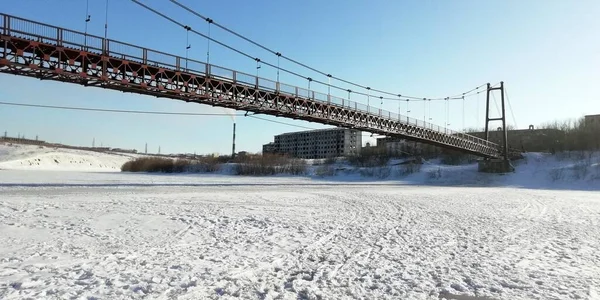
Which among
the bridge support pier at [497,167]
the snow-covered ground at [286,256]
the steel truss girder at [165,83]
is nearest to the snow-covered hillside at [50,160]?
the steel truss girder at [165,83]

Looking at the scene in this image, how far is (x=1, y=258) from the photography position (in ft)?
27.8

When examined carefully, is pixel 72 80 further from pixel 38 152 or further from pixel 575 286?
pixel 38 152

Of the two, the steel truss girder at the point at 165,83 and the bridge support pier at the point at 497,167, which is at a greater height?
the steel truss girder at the point at 165,83

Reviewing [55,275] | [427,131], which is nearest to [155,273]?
[55,275]

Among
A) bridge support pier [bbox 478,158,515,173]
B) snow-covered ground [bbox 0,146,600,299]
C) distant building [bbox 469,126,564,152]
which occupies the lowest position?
snow-covered ground [bbox 0,146,600,299]

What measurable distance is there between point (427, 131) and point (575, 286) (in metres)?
60.3

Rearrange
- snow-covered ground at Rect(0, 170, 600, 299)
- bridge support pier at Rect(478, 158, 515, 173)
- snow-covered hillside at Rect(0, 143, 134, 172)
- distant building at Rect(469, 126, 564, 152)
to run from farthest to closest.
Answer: snow-covered hillside at Rect(0, 143, 134, 172), distant building at Rect(469, 126, 564, 152), bridge support pier at Rect(478, 158, 515, 173), snow-covered ground at Rect(0, 170, 600, 299)

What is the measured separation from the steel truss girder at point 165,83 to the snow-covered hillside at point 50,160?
7442 centimetres

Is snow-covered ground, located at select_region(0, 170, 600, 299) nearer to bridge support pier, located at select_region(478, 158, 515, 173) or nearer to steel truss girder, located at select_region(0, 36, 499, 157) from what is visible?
steel truss girder, located at select_region(0, 36, 499, 157)

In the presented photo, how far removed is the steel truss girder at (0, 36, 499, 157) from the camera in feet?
88.2

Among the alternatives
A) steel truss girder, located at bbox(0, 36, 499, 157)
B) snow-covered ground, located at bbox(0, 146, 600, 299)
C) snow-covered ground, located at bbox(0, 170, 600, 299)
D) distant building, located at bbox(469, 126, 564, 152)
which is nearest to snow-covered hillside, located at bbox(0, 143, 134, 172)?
steel truss girder, located at bbox(0, 36, 499, 157)

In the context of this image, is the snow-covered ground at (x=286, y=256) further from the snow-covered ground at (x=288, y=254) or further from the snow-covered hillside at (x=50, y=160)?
the snow-covered hillside at (x=50, y=160)

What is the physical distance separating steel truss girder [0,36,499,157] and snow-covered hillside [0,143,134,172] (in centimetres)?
7442

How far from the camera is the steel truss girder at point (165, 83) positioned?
88.2ft
